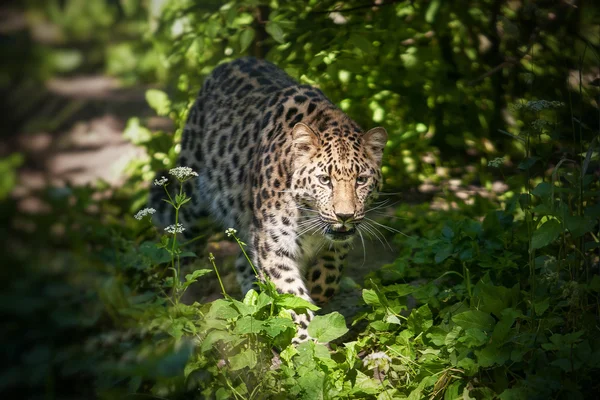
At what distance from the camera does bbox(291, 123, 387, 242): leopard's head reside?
4.57 m

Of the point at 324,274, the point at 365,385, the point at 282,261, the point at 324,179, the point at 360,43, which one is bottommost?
the point at 324,274

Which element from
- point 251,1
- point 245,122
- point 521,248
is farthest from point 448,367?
point 251,1

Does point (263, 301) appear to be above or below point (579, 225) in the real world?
below

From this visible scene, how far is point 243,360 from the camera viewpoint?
3.69m

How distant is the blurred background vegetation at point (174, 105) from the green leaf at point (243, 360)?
0.74m

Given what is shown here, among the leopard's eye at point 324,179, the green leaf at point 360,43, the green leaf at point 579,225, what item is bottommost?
the leopard's eye at point 324,179

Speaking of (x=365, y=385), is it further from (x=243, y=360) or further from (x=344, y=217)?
(x=344, y=217)

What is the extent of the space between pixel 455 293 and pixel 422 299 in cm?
22

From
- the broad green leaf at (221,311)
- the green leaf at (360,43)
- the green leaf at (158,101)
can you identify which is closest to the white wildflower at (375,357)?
the broad green leaf at (221,311)

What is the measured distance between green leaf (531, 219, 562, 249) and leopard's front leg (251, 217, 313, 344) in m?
1.59

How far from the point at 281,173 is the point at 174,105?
8.27 feet

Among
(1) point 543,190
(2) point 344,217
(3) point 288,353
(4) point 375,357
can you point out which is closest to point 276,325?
(3) point 288,353

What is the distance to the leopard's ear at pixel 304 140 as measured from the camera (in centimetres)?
475

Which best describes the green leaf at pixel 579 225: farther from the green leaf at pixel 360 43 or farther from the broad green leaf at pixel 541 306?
the green leaf at pixel 360 43
